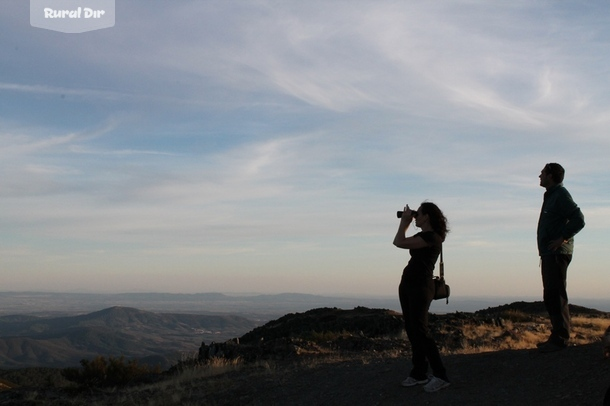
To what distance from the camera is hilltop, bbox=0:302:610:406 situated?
740cm

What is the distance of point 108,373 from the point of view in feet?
49.3

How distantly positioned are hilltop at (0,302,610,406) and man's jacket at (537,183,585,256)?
4.30 ft

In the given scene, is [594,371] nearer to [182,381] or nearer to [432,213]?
[432,213]

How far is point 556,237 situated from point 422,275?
1833mm

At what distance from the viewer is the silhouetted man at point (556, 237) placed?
7.84 m

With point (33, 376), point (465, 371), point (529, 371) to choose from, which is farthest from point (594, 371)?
point (33, 376)

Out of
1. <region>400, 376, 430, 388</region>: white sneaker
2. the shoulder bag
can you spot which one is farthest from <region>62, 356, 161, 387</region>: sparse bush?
the shoulder bag

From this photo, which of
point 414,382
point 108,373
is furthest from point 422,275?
point 108,373

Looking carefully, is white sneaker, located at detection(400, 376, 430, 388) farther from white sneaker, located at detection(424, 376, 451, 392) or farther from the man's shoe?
the man's shoe

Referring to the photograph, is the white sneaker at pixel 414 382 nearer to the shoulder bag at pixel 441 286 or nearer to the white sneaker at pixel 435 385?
the white sneaker at pixel 435 385

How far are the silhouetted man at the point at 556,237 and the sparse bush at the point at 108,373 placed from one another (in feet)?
32.0

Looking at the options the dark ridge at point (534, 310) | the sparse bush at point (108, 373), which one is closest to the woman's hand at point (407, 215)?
the sparse bush at point (108, 373)

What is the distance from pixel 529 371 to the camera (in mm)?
7887

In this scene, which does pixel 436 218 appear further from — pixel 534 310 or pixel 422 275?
pixel 534 310
